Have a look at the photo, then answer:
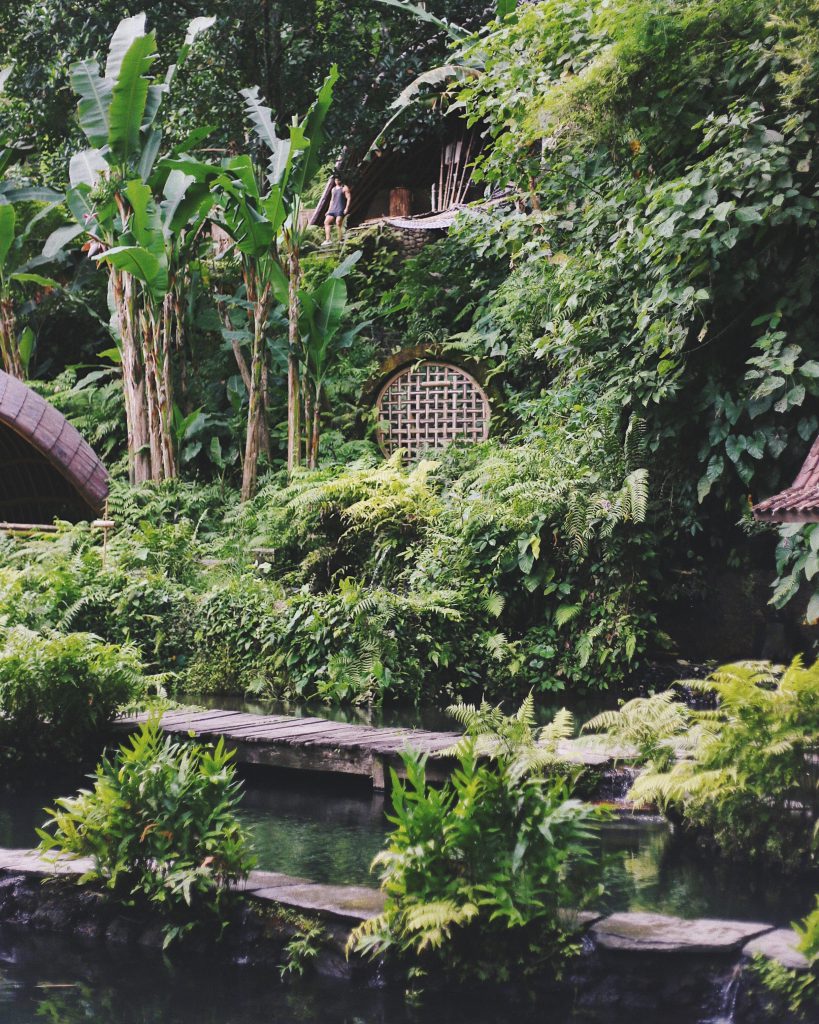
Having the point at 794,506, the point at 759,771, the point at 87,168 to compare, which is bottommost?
the point at 759,771

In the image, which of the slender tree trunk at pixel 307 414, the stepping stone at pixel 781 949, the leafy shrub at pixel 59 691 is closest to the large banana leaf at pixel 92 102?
the slender tree trunk at pixel 307 414

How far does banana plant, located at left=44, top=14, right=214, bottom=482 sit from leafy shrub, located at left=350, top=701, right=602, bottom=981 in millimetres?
8585

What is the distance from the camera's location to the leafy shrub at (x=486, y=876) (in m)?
3.24

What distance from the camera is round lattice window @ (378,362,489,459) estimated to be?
1234cm

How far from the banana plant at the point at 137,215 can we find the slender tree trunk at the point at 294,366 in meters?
1.23

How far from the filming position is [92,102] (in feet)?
37.3

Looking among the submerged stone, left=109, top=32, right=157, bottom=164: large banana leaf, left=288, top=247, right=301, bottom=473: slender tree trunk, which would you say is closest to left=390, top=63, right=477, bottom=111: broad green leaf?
left=288, top=247, right=301, bottom=473: slender tree trunk

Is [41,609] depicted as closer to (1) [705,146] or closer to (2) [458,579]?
(2) [458,579]

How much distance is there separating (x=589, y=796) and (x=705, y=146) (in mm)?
4731

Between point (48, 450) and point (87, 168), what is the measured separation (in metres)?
3.60

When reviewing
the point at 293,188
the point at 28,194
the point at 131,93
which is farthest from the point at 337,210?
the point at 131,93

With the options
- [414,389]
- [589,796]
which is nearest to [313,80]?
[414,389]

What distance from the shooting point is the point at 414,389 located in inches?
496

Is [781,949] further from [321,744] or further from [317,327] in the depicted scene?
[317,327]
